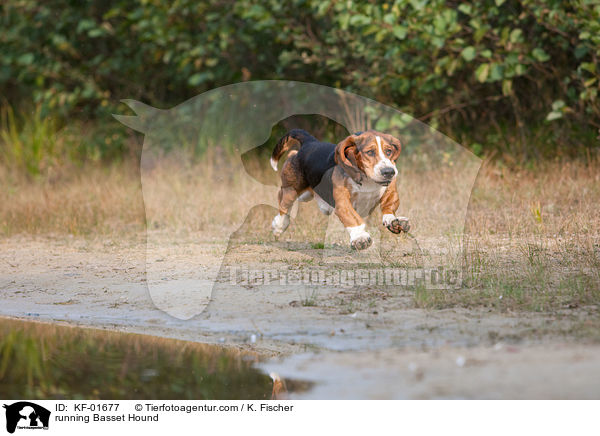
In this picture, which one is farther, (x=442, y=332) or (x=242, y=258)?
(x=242, y=258)

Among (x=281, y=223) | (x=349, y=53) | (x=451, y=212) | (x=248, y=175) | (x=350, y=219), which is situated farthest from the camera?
(x=349, y=53)

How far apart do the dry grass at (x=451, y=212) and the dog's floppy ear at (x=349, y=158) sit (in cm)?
96

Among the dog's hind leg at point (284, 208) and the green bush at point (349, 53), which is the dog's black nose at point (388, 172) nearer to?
the dog's hind leg at point (284, 208)

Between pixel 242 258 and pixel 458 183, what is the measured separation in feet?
10.1

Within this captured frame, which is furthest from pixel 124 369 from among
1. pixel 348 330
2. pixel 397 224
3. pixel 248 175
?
pixel 248 175

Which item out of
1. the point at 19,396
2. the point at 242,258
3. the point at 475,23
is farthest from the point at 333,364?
the point at 475,23

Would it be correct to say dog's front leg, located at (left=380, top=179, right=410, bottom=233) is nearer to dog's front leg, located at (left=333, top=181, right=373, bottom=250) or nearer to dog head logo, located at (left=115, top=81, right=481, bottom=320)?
dog head logo, located at (left=115, top=81, right=481, bottom=320)

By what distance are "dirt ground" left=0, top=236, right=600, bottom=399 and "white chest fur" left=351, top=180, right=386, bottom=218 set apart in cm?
72

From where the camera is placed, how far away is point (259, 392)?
3842 millimetres

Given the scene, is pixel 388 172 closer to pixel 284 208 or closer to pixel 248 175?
A: pixel 284 208

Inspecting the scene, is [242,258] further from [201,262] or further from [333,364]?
[333,364]
